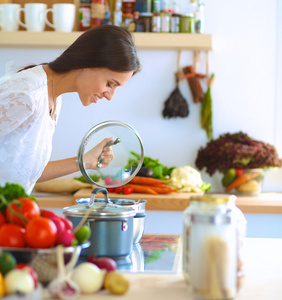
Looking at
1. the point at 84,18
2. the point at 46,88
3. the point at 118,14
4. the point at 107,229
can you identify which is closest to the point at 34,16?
the point at 84,18

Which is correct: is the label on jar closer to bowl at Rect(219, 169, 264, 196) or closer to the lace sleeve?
bowl at Rect(219, 169, 264, 196)

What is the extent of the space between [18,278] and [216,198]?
382 millimetres

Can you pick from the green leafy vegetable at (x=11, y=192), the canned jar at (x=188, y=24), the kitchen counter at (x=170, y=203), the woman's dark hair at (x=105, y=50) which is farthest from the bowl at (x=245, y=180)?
the green leafy vegetable at (x=11, y=192)

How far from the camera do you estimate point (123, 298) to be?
1.02 metres

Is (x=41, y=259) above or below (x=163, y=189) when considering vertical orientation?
above

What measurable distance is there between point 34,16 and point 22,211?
7.60 feet

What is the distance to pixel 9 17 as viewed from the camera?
10.6 feet

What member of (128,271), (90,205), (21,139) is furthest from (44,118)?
(128,271)

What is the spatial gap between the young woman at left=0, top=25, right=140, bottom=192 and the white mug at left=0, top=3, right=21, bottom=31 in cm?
124

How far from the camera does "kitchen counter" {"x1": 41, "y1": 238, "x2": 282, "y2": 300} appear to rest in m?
1.05

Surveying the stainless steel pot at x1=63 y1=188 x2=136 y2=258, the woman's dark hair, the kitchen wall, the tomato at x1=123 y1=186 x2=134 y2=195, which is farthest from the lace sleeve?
the kitchen wall

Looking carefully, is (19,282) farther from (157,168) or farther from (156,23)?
(156,23)

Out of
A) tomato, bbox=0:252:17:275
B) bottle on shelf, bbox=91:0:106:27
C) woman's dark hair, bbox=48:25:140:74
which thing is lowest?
tomato, bbox=0:252:17:275

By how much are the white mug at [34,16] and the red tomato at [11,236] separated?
235 centimetres
